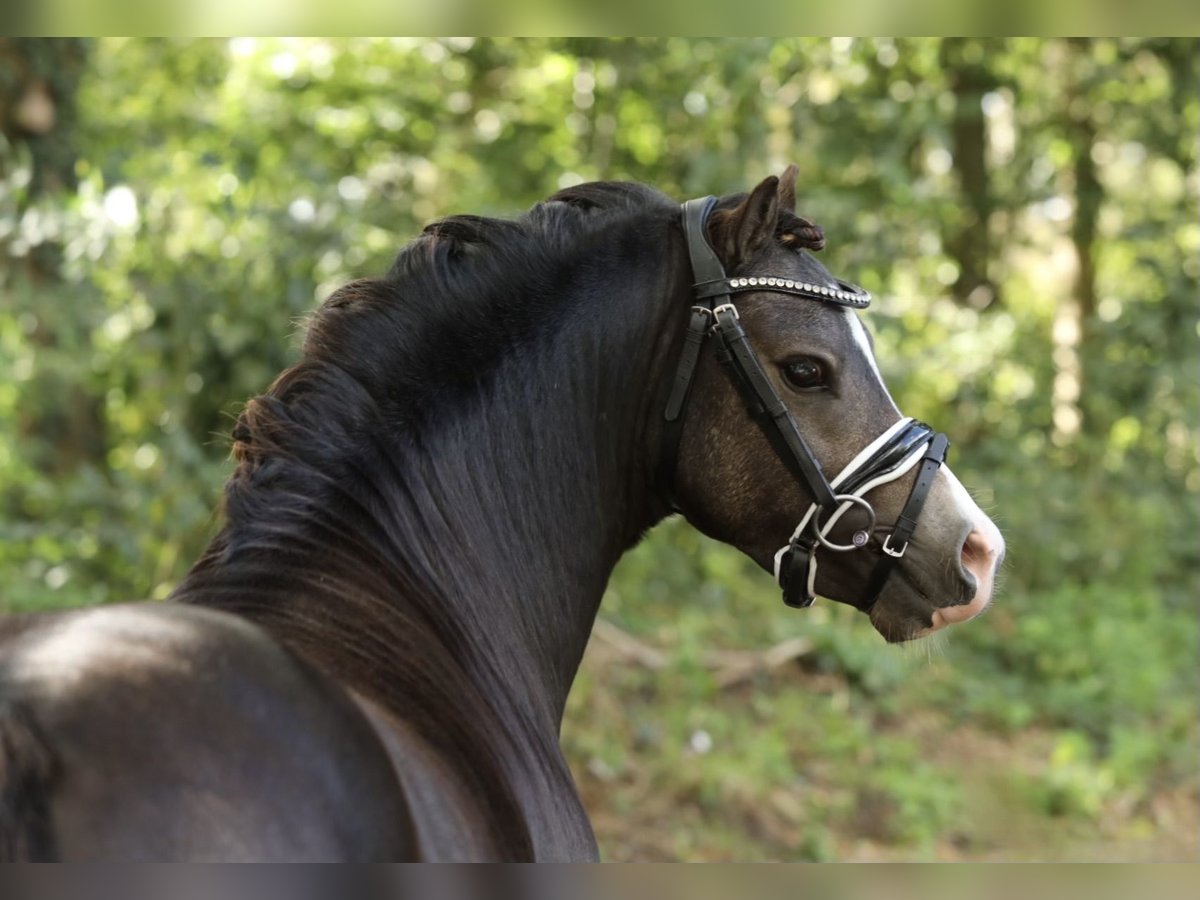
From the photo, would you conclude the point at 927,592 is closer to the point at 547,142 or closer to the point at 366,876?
the point at 366,876

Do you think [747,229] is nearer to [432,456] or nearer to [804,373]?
[804,373]

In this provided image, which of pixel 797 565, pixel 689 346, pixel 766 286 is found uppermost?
pixel 766 286

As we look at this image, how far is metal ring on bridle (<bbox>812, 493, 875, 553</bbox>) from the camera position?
258 cm

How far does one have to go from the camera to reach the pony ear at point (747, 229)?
2.67 meters

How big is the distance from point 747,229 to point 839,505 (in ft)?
2.16

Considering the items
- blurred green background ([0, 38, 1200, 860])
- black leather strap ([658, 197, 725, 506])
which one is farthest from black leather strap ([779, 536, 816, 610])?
blurred green background ([0, 38, 1200, 860])

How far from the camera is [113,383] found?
6.17 m

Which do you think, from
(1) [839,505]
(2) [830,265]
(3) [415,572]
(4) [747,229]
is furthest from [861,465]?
(2) [830,265]

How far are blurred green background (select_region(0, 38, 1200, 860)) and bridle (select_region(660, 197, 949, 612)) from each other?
354cm

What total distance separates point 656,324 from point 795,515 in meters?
0.53

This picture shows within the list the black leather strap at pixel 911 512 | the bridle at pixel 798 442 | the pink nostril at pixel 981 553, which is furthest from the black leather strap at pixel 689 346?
the pink nostril at pixel 981 553

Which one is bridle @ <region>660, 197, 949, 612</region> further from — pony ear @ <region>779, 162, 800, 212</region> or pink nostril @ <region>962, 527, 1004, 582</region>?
pony ear @ <region>779, 162, 800, 212</region>

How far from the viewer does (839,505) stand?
2.59 metres

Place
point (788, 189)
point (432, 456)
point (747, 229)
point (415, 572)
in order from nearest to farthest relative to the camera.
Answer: point (415, 572) < point (432, 456) < point (747, 229) < point (788, 189)
